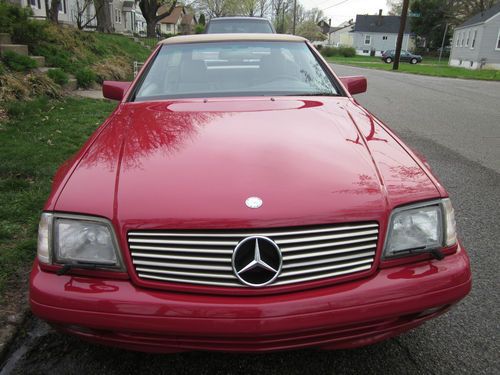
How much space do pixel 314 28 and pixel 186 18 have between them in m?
25.2

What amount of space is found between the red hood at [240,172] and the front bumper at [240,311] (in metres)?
0.26

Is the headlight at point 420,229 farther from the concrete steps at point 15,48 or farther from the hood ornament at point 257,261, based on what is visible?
the concrete steps at point 15,48

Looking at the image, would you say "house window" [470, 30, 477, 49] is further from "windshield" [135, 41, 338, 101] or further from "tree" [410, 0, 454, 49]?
"windshield" [135, 41, 338, 101]

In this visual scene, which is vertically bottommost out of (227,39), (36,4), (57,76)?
(57,76)

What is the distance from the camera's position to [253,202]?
61.9 inches

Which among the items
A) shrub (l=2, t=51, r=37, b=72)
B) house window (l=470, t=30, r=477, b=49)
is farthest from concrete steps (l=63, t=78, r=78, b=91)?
house window (l=470, t=30, r=477, b=49)

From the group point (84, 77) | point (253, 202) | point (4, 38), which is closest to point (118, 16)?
point (84, 77)

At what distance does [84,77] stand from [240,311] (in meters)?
8.19

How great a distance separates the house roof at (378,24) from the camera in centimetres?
7075

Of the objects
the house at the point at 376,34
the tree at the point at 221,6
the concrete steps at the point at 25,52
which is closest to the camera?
the concrete steps at the point at 25,52

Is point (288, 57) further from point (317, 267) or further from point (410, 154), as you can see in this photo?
point (317, 267)

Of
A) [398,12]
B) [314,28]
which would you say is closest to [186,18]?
[314,28]

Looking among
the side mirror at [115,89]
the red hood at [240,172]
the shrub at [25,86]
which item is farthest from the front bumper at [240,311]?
the shrub at [25,86]

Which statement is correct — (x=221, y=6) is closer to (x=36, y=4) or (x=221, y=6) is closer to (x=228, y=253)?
(x=36, y=4)
